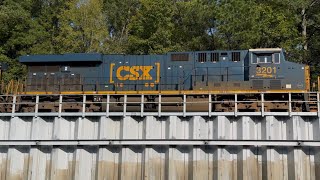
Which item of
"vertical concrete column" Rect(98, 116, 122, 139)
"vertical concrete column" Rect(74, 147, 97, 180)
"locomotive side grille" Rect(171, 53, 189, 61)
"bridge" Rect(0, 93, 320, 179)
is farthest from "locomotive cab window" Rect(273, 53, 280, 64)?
"vertical concrete column" Rect(74, 147, 97, 180)

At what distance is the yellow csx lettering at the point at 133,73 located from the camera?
20781mm

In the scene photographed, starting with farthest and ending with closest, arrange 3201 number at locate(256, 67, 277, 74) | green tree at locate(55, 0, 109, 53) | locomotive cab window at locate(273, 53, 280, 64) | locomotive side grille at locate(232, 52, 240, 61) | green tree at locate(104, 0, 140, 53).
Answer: green tree at locate(104, 0, 140, 53), green tree at locate(55, 0, 109, 53), locomotive side grille at locate(232, 52, 240, 61), locomotive cab window at locate(273, 53, 280, 64), 3201 number at locate(256, 67, 277, 74)

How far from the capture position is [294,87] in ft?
62.2

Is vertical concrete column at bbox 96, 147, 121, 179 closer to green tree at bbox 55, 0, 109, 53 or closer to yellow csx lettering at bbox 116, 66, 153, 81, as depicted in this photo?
yellow csx lettering at bbox 116, 66, 153, 81

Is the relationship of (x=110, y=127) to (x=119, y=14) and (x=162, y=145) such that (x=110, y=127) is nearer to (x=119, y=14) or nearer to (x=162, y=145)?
(x=162, y=145)

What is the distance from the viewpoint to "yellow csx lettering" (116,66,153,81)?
20781 millimetres

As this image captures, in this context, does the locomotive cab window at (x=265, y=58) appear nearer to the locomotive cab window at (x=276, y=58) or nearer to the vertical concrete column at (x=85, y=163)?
the locomotive cab window at (x=276, y=58)

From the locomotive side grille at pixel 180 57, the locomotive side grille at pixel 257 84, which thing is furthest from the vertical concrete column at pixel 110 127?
the locomotive side grille at pixel 257 84

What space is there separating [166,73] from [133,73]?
1.82m

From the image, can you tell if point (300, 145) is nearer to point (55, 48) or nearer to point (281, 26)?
point (281, 26)

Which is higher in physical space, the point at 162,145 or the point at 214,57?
the point at 214,57

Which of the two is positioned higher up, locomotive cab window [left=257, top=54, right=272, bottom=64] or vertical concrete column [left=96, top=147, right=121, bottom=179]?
locomotive cab window [left=257, top=54, right=272, bottom=64]

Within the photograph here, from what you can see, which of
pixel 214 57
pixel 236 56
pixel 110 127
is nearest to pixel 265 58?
pixel 236 56

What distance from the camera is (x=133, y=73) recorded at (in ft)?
68.5
